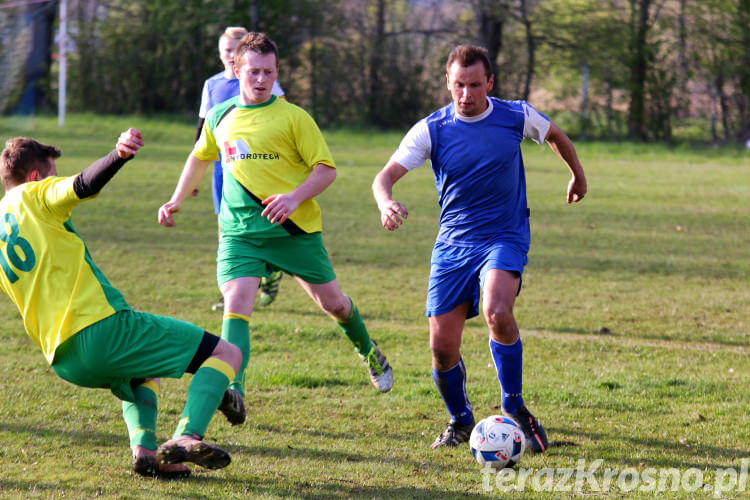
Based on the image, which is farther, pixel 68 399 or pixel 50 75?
pixel 50 75

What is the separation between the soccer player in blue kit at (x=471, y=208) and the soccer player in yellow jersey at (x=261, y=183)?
59 centimetres

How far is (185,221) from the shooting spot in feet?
40.9

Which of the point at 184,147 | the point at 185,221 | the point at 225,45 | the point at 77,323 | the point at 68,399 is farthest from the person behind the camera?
the point at 184,147

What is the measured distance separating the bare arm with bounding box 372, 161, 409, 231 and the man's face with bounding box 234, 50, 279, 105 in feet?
2.86

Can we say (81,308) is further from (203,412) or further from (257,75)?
(257,75)

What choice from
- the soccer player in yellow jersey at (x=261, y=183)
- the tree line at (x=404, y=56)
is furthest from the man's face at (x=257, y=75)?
the tree line at (x=404, y=56)

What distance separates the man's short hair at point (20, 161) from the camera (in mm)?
3848

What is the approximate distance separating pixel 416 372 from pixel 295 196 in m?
1.93

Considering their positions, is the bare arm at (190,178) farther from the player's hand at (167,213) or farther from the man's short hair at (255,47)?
the man's short hair at (255,47)

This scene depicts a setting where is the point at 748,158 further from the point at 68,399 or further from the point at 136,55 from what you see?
the point at 68,399

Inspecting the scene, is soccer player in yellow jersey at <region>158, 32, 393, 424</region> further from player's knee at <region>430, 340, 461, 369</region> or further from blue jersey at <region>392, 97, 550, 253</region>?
player's knee at <region>430, 340, 461, 369</region>

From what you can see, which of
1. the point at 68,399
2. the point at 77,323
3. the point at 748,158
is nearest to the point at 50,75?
the point at 748,158

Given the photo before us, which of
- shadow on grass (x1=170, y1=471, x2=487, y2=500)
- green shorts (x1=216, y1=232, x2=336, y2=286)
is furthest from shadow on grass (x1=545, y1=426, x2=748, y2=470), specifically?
green shorts (x1=216, y1=232, x2=336, y2=286)

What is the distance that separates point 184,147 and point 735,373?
17.0 m
